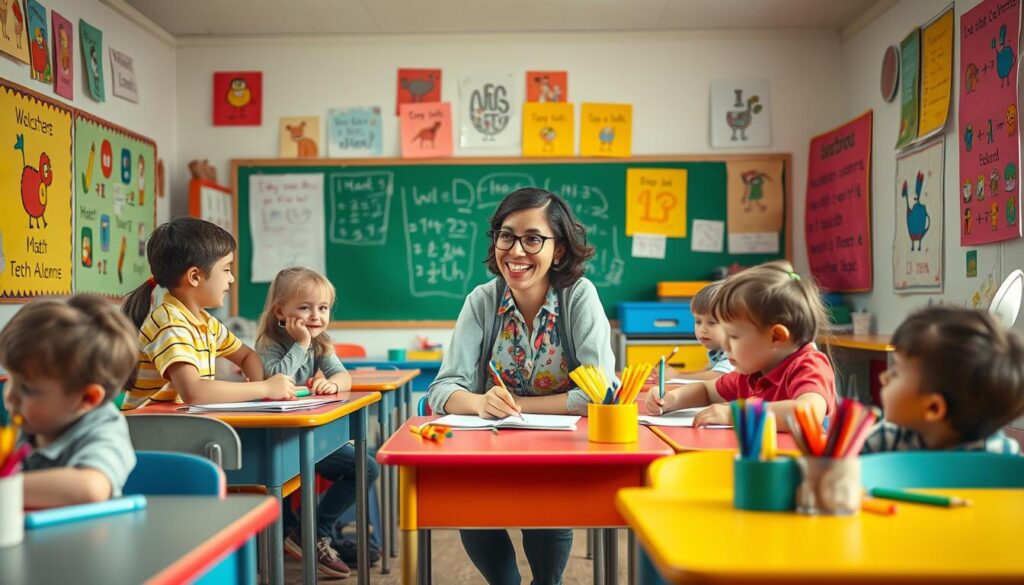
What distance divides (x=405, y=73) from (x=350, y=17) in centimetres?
44

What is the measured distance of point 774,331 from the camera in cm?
181

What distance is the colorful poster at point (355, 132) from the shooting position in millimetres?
5090

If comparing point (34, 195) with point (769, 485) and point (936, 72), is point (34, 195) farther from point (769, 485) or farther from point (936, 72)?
point (936, 72)

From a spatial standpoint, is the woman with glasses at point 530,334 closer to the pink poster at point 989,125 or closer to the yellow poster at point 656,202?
the pink poster at point 989,125

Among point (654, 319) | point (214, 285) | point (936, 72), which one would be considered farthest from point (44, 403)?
point (654, 319)

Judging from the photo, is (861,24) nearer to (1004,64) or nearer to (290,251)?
(1004,64)

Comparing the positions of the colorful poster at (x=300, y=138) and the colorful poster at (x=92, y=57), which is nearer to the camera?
the colorful poster at (x=92, y=57)

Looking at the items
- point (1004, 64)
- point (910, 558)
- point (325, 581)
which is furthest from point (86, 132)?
point (910, 558)

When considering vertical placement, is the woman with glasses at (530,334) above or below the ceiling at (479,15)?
below

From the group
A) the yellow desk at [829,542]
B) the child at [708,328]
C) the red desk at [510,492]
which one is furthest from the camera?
the child at [708,328]

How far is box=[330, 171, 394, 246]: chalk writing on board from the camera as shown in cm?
510

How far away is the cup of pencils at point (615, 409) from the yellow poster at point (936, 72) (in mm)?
2620

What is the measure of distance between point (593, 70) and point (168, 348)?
3376 mm

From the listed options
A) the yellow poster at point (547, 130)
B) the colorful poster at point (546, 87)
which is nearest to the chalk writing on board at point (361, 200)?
the yellow poster at point (547, 130)
